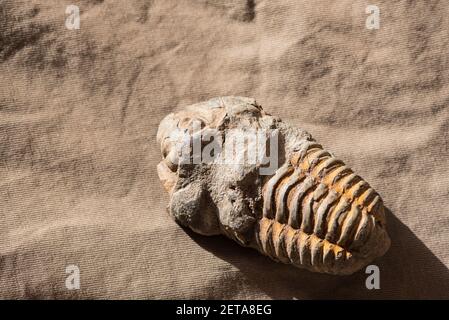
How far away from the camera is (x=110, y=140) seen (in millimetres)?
2096

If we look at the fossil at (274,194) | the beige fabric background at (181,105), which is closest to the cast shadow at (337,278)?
the beige fabric background at (181,105)

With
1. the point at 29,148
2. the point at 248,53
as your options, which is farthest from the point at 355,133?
the point at 29,148

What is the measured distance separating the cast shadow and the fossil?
0.12m

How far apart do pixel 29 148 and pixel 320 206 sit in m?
0.90

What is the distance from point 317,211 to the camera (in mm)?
1688

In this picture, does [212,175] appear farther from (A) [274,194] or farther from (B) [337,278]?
(B) [337,278]

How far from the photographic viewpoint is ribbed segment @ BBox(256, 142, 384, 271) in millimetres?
1684

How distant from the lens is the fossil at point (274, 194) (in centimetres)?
170

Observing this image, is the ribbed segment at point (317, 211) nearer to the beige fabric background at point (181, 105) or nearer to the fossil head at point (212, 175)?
the fossil head at point (212, 175)

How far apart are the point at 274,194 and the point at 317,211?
0.38ft

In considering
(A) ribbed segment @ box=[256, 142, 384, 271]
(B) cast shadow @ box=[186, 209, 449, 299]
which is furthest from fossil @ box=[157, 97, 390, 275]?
(B) cast shadow @ box=[186, 209, 449, 299]

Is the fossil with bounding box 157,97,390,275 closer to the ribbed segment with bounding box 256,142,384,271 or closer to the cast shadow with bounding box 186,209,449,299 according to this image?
the ribbed segment with bounding box 256,142,384,271

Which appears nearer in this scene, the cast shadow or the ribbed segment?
the ribbed segment

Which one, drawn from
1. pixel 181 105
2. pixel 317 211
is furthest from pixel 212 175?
pixel 181 105
